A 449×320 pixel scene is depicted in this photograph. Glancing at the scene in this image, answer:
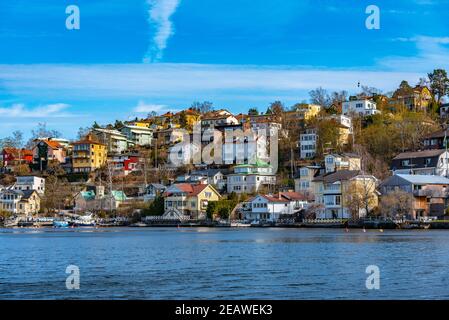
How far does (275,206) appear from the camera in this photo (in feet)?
282

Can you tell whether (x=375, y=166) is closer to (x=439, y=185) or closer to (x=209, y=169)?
(x=439, y=185)

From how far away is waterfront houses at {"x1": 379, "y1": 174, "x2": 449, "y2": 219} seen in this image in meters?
73.7

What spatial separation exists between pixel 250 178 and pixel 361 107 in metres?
27.7

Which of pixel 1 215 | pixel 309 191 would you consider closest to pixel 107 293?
pixel 309 191

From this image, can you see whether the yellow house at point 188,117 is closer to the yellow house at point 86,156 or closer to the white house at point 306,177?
the yellow house at point 86,156

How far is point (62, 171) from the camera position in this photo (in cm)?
11950

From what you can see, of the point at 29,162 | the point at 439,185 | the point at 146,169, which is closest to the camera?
the point at 439,185

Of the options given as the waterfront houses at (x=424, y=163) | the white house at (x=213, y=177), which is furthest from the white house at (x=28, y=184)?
the waterfront houses at (x=424, y=163)

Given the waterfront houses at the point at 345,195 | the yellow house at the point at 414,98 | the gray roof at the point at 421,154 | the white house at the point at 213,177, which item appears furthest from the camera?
the yellow house at the point at 414,98

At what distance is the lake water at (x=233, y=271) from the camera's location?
23.7m

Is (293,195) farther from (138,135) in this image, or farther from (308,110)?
(138,135)

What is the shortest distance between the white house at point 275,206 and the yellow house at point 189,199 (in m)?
8.29

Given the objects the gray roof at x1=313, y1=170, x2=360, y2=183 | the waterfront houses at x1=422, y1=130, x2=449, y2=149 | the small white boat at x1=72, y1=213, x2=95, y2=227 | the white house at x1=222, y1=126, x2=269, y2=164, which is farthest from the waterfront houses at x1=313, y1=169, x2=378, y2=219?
the small white boat at x1=72, y1=213, x2=95, y2=227
